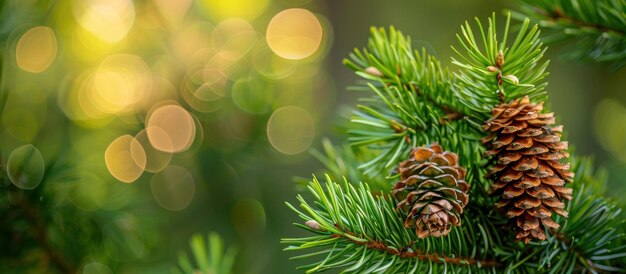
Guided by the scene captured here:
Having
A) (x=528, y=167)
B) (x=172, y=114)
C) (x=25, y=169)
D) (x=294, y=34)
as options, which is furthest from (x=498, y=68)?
(x=294, y=34)

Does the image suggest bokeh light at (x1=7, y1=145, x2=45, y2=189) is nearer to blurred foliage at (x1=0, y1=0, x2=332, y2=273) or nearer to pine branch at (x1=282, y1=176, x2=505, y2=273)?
blurred foliage at (x1=0, y1=0, x2=332, y2=273)

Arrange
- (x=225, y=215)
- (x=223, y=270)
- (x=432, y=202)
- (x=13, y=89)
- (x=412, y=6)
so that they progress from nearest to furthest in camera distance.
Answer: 1. (x=432, y=202)
2. (x=223, y=270)
3. (x=13, y=89)
4. (x=225, y=215)
5. (x=412, y=6)

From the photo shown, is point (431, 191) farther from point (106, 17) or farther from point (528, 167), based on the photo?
point (106, 17)

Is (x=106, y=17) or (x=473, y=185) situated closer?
(x=473, y=185)

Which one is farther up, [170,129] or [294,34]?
[294,34]

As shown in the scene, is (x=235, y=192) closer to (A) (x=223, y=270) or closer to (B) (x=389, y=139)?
(A) (x=223, y=270)

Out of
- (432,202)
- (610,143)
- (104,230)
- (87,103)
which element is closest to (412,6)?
(610,143)

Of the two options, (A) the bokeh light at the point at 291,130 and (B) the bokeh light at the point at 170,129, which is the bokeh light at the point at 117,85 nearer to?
(B) the bokeh light at the point at 170,129

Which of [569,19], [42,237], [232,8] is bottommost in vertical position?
[42,237]
